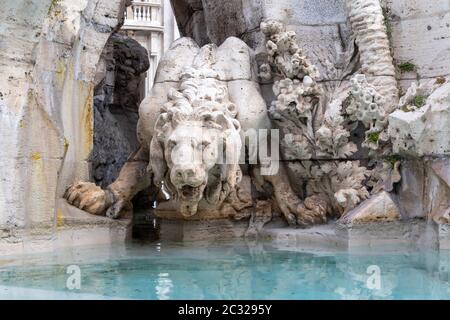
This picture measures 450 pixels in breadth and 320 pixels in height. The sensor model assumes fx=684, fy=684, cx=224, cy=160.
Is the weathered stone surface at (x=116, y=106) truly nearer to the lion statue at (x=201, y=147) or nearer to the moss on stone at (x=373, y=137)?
the lion statue at (x=201, y=147)

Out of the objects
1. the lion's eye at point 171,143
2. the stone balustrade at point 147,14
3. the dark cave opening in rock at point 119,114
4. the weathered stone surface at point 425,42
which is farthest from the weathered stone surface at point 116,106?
the stone balustrade at point 147,14

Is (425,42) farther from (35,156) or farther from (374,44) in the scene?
(35,156)

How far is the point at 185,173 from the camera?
433 cm

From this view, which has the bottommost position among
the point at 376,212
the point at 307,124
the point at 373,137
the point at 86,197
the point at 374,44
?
the point at 376,212

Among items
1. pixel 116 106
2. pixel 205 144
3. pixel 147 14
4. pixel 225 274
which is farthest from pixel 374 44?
pixel 147 14

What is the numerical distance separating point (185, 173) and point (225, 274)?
2.55ft

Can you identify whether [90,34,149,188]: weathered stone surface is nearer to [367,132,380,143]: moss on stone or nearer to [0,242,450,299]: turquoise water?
[0,242,450,299]: turquoise water

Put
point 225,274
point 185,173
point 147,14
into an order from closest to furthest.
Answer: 1. point 225,274
2. point 185,173
3. point 147,14

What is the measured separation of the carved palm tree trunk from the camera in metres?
5.12

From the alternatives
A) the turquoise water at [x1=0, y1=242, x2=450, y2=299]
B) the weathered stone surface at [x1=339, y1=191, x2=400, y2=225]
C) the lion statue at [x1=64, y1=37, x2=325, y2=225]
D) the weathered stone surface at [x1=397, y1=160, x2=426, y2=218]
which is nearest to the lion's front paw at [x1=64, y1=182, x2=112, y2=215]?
the lion statue at [x1=64, y1=37, x2=325, y2=225]

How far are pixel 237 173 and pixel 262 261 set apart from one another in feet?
2.73

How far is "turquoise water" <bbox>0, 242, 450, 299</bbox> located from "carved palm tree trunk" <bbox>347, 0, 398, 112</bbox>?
1.34m

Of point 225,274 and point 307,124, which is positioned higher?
point 307,124

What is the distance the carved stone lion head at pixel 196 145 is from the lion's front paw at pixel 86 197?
0.60 m
